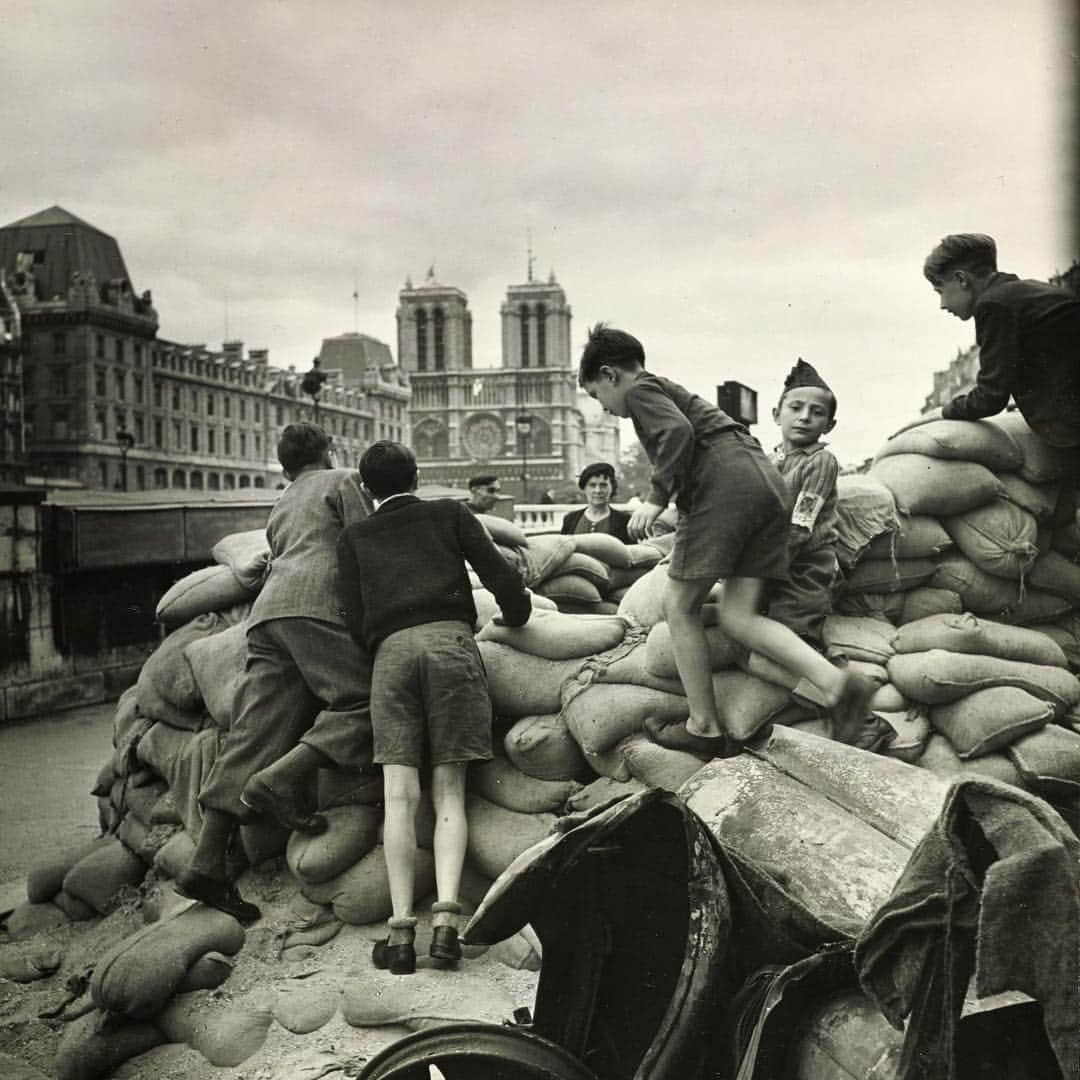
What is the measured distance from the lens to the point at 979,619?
3.66 m

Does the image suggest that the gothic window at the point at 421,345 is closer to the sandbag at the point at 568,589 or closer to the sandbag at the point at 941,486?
the sandbag at the point at 568,589

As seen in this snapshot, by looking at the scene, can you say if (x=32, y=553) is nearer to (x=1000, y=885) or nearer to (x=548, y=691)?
(x=548, y=691)

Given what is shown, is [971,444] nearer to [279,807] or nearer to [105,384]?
[279,807]

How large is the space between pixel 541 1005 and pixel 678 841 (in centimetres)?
43

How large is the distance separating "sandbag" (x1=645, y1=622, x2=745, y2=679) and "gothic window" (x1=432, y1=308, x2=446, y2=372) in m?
81.5

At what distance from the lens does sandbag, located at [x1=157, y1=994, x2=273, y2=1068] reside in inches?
120

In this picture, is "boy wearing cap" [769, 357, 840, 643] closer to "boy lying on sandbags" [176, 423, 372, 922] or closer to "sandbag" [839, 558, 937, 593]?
"sandbag" [839, 558, 937, 593]

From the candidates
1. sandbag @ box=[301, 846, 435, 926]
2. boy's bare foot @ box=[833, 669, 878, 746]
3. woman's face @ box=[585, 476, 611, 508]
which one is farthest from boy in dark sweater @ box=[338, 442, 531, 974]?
woman's face @ box=[585, 476, 611, 508]

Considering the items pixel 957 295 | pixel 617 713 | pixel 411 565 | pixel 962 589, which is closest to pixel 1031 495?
pixel 962 589

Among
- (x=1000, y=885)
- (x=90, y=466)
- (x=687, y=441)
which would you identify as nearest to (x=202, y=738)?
(x=687, y=441)

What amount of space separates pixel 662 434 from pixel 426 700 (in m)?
1.06

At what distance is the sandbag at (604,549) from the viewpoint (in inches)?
177

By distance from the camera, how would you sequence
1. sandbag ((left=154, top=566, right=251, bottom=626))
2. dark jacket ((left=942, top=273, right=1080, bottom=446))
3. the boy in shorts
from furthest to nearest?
sandbag ((left=154, top=566, right=251, bottom=626)), dark jacket ((left=942, top=273, right=1080, bottom=446)), the boy in shorts

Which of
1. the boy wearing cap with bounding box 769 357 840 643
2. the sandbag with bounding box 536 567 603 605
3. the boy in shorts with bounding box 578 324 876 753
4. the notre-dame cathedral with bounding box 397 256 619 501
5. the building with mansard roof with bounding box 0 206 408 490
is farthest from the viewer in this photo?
the notre-dame cathedral with bounding box 397 256 619 501
